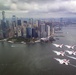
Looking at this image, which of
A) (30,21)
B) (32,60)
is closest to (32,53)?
(32,60)

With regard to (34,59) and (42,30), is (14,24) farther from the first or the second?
(34,59)

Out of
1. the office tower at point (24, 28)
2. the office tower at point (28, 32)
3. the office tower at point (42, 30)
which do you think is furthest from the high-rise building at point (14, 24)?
the office tower at point (42, 30)

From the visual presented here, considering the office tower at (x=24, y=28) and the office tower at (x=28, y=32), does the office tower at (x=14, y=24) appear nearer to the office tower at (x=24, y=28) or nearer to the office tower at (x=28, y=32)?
the office tower at (x=24, y=28)

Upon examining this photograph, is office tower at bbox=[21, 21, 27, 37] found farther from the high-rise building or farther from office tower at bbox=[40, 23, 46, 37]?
office tower at bbox=[40, 23, 46, 37]

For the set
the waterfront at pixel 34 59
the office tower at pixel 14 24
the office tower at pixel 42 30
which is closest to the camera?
the waterfront at pixel 34 59

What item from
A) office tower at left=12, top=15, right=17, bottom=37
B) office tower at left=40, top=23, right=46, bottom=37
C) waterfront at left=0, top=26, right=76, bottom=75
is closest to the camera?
waterfront at left=0, top=26, right=76, bottom=75

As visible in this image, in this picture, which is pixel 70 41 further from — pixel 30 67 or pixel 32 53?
pixel 30 67

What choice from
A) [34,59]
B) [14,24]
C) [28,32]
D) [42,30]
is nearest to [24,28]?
[28,32]

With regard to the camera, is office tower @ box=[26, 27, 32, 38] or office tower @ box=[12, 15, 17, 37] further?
office tower @ box=[26, 27, 32, 38]

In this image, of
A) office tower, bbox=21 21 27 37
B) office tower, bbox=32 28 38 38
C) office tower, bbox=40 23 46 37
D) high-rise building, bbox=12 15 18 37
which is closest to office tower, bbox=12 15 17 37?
high-rise building, bbox=12 15 18 37
